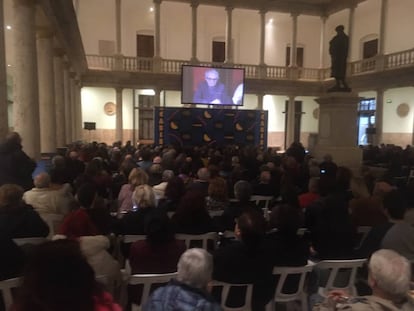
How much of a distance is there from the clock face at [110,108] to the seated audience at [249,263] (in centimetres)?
2053

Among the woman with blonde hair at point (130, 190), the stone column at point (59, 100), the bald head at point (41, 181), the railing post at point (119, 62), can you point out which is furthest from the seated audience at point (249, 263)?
the railing post at point (119, 62)

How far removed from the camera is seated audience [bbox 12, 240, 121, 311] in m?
1.40

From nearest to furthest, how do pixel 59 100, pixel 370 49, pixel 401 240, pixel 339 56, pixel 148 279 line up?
pixel 148 279 → pixel 401 240 → pixel 339 56 → pixel 59 100 → pixel 370 49

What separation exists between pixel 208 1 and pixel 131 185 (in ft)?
60.8

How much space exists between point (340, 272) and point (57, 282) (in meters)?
2.51

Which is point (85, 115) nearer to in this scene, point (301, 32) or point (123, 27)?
point (123, 27)

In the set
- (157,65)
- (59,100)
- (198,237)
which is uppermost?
(157,65)

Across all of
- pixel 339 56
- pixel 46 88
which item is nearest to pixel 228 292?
pixel 46 88

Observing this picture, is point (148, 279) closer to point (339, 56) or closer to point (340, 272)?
point (340, 272)

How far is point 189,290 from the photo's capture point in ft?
6.50

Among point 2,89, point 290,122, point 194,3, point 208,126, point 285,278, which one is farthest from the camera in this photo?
point 290,122

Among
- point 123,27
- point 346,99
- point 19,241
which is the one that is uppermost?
point 123,27

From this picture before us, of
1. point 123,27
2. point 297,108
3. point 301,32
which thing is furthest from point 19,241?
point 301,32

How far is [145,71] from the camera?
2066 centimetres
